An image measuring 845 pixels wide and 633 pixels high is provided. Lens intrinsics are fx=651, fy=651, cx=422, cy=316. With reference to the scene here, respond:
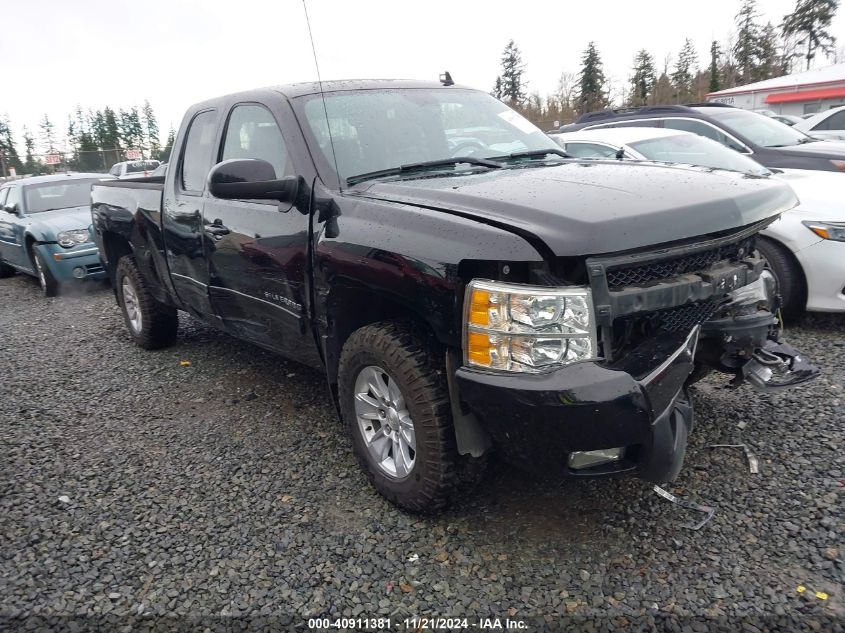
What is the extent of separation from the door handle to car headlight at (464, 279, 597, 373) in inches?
78.5

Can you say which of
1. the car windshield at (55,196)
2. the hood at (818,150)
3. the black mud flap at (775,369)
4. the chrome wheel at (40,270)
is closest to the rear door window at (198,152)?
the black mud flap at (775,369)

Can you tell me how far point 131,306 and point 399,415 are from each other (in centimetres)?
386

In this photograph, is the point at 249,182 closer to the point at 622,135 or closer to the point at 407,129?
the point at 407,129

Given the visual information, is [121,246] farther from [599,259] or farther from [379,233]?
[599,259]

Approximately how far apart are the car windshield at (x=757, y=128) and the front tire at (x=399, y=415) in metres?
6.89

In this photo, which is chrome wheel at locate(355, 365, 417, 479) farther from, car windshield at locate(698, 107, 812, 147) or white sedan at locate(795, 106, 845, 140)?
white sedan at locate(795, 106, 845, 140)

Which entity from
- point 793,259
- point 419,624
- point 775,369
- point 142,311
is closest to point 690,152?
point 793,259

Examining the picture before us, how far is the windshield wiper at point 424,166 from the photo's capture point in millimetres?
3170

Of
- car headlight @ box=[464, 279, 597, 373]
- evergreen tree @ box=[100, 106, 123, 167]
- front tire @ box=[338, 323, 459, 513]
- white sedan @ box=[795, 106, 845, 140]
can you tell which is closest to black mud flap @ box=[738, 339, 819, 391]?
car headlight @ box=[464, 279, 597, 373]

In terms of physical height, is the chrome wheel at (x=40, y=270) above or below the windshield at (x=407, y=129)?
below

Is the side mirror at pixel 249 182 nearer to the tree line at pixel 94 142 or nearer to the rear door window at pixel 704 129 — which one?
the rear door window at pixel 704 129

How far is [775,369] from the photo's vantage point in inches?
120

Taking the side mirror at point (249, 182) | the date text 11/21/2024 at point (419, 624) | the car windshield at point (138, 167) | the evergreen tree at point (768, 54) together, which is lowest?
the date text 11/21/2024 at point (419, 624)

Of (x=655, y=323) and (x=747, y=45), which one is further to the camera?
(x=747, y=45)
